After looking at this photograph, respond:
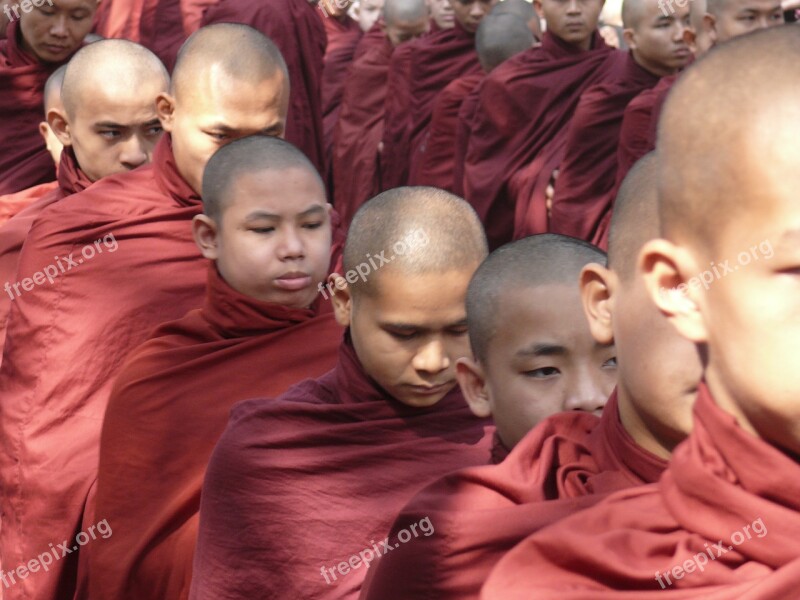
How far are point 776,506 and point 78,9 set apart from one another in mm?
5982

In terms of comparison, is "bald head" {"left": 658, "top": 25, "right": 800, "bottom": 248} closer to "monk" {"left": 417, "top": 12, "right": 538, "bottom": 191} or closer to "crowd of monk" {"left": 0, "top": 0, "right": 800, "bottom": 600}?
"crowd of monk" {"left": 0, "top": 0, "right": 800, "bottom": 600}

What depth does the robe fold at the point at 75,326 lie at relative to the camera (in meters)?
5.18

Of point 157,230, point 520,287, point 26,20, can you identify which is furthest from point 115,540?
point 26,20

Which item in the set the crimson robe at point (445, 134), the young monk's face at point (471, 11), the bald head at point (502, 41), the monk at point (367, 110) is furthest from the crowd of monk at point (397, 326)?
the monk at point (367, 110)

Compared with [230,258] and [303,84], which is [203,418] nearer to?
[230,258]

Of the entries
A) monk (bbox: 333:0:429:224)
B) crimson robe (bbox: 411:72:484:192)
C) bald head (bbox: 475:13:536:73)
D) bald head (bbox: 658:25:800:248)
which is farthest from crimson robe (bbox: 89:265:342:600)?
monk (bbox: 333:0:429:224)

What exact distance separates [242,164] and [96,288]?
1004 millimetres

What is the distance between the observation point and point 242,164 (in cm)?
457

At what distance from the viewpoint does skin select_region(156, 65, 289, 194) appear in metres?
5.25

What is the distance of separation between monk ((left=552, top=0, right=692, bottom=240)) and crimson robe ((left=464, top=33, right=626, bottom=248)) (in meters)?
0.38

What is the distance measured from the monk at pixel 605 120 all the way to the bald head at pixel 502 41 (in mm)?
1725

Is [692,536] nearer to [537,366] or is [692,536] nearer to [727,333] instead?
[727,333]

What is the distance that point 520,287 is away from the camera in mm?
3123

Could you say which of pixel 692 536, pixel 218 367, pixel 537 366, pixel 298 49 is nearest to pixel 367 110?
pixel 298 49
